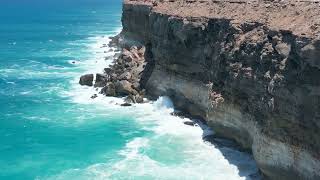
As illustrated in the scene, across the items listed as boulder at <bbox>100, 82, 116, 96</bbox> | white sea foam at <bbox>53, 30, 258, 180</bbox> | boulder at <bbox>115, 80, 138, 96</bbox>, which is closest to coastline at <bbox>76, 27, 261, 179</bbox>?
white sea foam at <bbox>53, 30, 258, 180</bbox>

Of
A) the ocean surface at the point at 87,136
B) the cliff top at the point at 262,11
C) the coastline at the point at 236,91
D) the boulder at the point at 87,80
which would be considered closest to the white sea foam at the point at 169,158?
the ocean surface at the point at 87,136

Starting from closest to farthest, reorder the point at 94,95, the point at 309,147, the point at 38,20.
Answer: the point at 309,147
the point at 94,95
the point at 38,20

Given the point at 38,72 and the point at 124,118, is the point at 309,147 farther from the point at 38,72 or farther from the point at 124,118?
the point at 38,72

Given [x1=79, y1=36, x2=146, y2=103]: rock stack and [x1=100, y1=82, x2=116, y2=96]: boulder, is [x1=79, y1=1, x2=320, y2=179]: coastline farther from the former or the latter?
[x1=100, y1=82, x2=116, y2=96]: boulder

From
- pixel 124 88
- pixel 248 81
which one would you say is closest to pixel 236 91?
pixel 248 81

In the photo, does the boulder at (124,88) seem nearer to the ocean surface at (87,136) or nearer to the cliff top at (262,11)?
the ocean surface at (87,136)

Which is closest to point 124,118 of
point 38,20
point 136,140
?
point 136,140

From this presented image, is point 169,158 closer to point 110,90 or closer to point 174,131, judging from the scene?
point 174,131
